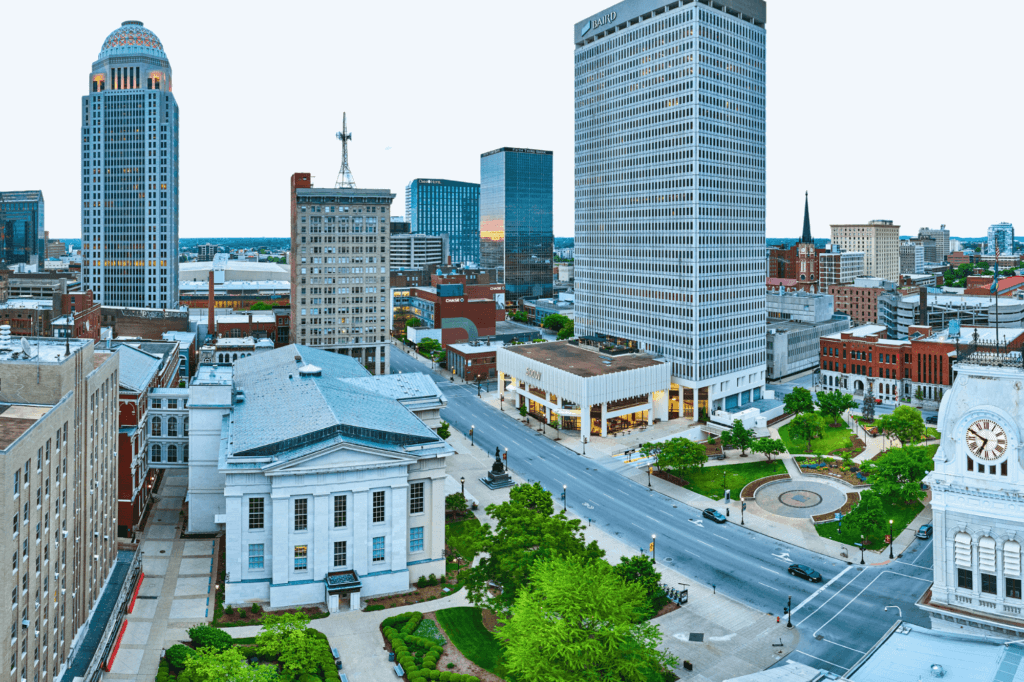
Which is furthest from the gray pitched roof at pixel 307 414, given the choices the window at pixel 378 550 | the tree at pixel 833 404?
the tree at pixel 833 404

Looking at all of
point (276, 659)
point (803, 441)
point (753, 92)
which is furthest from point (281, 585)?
point (753, 92)

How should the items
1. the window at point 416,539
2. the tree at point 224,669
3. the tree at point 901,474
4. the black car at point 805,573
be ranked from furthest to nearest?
the tree at point 901,474
the window at point 416,539
the black car at point 805,573
the tree at point 224,669

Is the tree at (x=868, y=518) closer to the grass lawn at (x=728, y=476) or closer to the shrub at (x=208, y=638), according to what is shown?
the grass lawn at (x=728, y=476)

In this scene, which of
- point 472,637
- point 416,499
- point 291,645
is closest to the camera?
point 291,645

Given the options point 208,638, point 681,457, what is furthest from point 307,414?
point 681,457

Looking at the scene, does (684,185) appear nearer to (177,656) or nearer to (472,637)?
(472,637)
